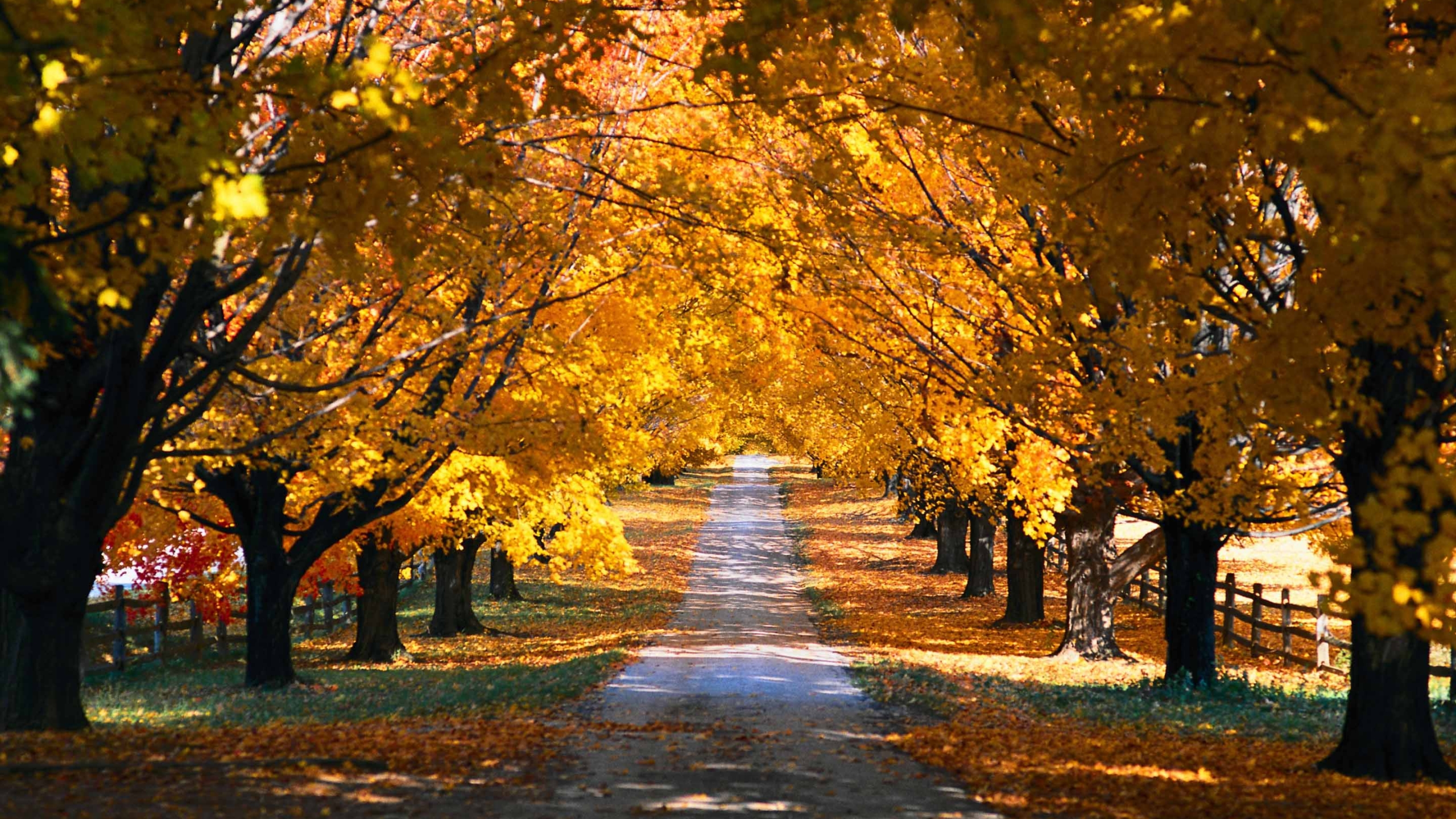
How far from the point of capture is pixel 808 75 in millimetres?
7000

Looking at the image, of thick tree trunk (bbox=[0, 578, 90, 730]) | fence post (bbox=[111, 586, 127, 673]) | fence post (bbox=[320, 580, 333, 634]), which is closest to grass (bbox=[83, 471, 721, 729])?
fence post (bbox=[111, 586, 127, 673])

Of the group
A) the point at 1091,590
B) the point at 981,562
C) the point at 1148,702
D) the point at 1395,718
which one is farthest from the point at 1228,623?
the point at 1395,718

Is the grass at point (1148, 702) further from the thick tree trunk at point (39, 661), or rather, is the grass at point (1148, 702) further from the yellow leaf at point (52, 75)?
the yellow leaf at point (52, 75)

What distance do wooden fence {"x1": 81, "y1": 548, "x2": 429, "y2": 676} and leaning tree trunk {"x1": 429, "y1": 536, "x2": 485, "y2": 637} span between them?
36.7 inches

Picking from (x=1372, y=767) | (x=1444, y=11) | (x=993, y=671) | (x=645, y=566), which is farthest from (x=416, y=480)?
(x=645, y=566)

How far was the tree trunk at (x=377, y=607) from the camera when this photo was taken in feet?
66.2

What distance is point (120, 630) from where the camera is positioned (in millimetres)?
18250

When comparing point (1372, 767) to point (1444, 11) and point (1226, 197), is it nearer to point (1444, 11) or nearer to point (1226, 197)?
point (1226, 197)

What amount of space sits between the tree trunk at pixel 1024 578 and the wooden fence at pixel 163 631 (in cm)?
1182

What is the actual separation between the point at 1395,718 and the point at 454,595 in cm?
1962

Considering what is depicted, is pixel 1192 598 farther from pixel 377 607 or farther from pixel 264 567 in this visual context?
pixel 377 607

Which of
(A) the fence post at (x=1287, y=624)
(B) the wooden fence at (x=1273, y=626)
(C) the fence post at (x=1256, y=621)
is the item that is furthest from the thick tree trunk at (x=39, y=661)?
(C) the fence post at (x=1256, y=621)

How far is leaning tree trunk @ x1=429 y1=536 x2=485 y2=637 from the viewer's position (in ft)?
80.1

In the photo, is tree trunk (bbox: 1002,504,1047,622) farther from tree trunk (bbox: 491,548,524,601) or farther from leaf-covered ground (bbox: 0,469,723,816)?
tree trunk (bbox: 491,548,524,601)
